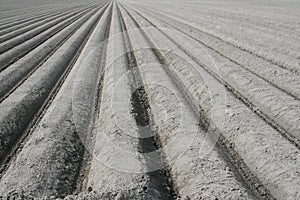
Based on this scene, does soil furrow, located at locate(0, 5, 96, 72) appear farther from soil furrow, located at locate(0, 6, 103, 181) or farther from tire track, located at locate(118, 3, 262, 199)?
tire track, located at locate(118, 3, 262, 199)

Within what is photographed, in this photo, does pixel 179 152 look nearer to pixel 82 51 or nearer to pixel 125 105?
pixel 125 105

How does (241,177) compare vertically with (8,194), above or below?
below

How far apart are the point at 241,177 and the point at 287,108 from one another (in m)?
1.95

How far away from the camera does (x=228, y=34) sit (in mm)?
11922

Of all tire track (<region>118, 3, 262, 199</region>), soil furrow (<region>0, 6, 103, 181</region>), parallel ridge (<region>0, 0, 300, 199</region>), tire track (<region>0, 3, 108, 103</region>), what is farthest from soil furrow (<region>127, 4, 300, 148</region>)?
tire track (<region>0, 3, 108, 103</region>)

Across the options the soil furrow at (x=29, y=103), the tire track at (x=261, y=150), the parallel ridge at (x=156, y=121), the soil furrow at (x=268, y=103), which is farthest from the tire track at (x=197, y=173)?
the soil furrow at (x=29, y=103)

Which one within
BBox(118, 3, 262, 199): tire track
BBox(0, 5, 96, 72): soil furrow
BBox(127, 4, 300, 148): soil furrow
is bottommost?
BBox(0, 5, 96, 72): soil furrow

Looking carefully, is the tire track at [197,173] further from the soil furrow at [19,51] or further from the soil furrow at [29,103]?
the soil furrow at [19,51]

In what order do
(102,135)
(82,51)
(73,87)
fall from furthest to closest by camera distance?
(82,51)
(73,87)
(102,135)

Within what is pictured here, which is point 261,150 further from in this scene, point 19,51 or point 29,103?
point 19,51

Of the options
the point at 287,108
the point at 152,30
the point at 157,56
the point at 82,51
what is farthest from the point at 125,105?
the point at 152,30

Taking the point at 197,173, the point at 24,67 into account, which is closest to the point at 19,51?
the point at 24,67

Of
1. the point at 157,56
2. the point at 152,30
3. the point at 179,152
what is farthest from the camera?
the point at 152,30

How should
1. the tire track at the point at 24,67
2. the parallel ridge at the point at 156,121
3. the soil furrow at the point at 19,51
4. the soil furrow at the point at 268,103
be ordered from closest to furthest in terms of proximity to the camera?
the parallel ridge at the point at 156,121
the soil furrow at the point at 268,103
the tire track at the point at 24,67
the soil furrow at the point at 19,51
